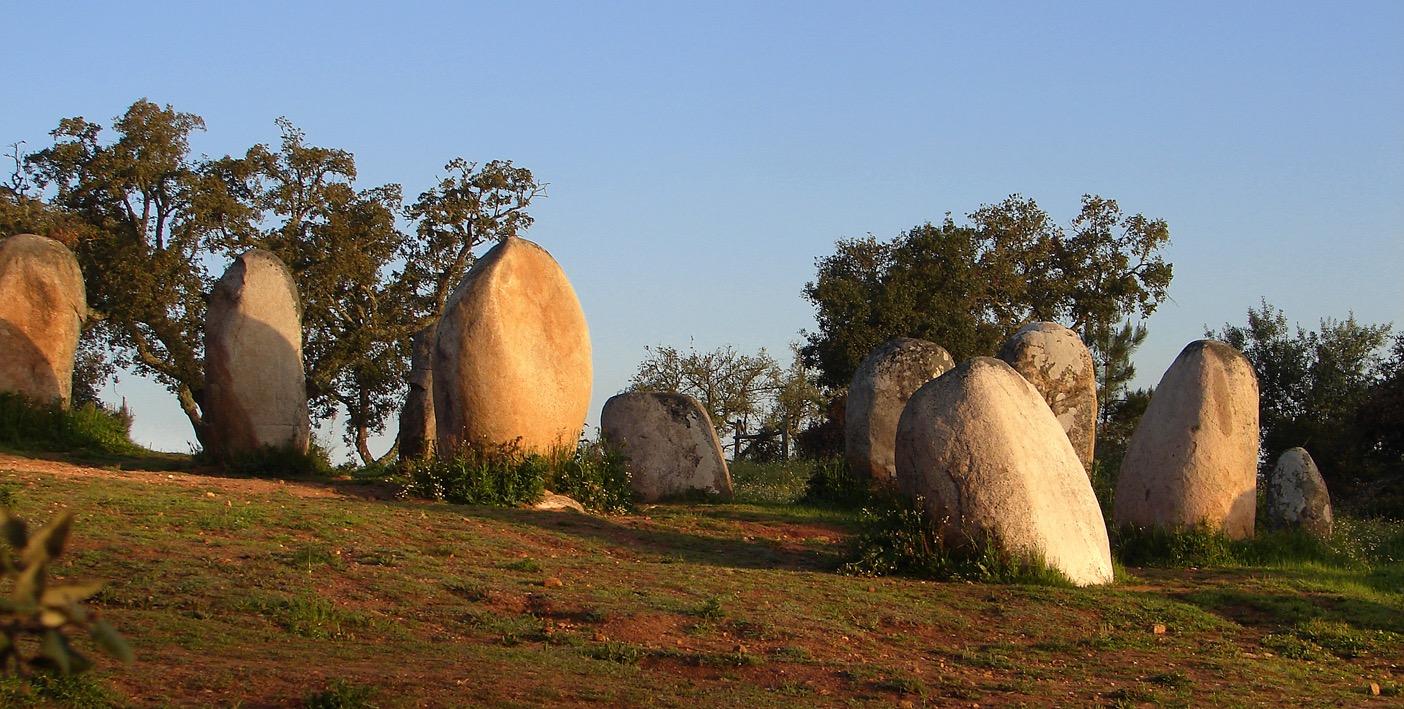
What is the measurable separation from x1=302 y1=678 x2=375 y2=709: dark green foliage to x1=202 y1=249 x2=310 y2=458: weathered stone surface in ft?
40.3

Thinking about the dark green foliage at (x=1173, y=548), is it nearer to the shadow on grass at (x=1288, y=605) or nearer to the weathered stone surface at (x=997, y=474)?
the shadow on grass at (x=1288, y=605)

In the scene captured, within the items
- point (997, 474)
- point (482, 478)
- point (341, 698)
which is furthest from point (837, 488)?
point (341, 698)

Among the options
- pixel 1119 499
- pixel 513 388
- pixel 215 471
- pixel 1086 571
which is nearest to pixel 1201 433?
pixel 1119 499

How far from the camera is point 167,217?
30.5m

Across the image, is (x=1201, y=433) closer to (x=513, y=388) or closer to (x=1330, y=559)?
(x=1330, y=559)

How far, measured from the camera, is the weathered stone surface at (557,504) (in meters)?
16.4

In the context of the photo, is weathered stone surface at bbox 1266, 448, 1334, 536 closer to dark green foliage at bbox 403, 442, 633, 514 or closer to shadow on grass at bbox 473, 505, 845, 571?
shadow on grass at bbox 473, 505, 845, 571

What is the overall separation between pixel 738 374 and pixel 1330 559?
24.9m

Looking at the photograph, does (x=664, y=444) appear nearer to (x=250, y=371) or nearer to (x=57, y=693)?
(x=250, y=371)

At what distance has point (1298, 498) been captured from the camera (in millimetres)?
17922

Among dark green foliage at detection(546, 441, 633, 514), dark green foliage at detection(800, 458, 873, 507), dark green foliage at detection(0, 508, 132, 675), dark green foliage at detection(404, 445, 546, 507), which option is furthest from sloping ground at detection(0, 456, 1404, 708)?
dark green foliage at detection(800, 458, 873, 507)

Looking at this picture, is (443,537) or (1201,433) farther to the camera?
(1201,433)

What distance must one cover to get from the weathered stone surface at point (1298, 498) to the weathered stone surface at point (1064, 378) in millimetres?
4309

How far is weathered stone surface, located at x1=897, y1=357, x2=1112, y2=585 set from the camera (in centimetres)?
1303
